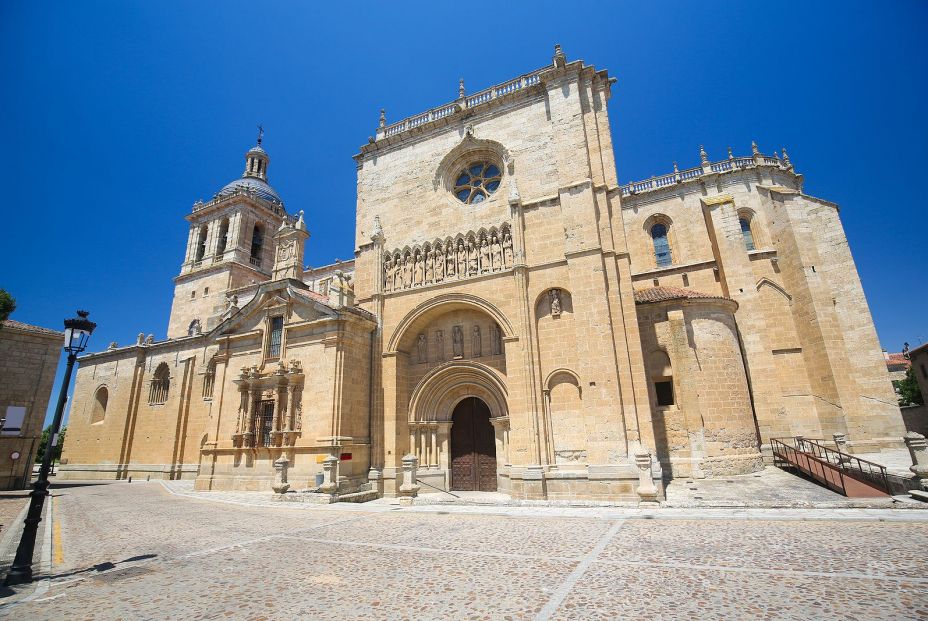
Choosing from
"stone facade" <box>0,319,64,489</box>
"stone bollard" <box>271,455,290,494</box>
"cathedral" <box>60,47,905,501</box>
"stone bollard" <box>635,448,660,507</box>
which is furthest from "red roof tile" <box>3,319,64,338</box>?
"stone bollard" <box>635,448,660,507</box>

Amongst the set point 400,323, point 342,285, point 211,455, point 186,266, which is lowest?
point 211,455

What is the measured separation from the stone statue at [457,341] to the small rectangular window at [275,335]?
7712 mm

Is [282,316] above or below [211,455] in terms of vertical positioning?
above

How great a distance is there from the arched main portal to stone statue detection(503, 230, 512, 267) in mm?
6085

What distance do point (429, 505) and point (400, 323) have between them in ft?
25.4

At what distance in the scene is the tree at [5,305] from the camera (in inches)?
648

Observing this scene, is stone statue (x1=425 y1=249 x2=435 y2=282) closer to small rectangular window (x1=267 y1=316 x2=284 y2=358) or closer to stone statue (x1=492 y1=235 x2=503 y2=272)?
stone statue (x1=492 y1=235 x2=503 y2=272)

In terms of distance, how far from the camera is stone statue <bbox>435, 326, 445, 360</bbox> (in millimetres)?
18453

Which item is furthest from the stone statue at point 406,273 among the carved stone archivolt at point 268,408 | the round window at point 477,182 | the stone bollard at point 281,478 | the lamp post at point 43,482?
the lamp post at point 43,482

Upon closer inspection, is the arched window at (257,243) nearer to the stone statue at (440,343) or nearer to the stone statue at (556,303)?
the stone statue at (440,343)

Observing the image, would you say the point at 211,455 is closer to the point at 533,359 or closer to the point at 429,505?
the point at 429,505

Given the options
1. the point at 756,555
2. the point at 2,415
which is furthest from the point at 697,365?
the point at 2,415

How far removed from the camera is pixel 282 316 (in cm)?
1902

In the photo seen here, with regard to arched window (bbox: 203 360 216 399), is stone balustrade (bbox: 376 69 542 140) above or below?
above
